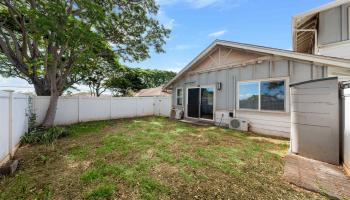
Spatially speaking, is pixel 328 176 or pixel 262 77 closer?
pixel 328 176

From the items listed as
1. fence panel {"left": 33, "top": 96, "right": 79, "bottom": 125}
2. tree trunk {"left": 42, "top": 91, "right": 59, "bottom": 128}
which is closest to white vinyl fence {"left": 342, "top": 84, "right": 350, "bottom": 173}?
tree trunk {"left": 42, "top": 91, "right": 59, "bottom": 128}

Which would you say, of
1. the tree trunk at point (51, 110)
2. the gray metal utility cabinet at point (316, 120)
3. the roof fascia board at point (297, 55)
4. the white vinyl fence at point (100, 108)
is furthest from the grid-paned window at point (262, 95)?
the tree trunk at point (51, 110)

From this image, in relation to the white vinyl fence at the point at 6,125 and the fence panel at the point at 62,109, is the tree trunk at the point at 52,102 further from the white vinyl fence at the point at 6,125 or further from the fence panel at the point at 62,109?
the white vinyl fence at the point at 6,125

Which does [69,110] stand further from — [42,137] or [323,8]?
[323,8]

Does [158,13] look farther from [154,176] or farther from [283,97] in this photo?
[154,176]

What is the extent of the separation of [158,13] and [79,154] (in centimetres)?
997

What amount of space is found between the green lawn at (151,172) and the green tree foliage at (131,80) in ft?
61.4

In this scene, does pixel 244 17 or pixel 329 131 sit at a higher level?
pixel 244 17

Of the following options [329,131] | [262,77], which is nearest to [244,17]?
[262,77]

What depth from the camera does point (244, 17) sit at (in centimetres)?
938

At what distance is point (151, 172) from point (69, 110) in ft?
28.6

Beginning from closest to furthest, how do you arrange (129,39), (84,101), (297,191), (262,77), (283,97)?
1. (297,191)
2. (283,97)
3. (262,77)
4. (84,101)
5. (129,39)

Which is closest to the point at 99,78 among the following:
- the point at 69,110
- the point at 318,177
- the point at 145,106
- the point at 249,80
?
the point at 145,106

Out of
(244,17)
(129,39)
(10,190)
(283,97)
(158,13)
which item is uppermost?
(158,13)
